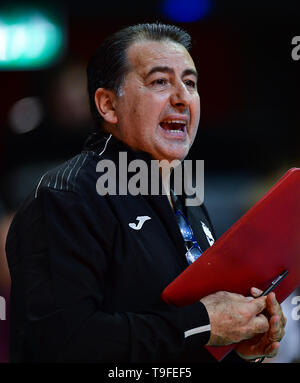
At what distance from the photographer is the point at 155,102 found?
1.36 meters

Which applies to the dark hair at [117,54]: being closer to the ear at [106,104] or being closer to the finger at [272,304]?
the ear at [106,104]

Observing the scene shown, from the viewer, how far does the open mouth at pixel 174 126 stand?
1.39 m

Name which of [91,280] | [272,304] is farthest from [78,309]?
[272,304]

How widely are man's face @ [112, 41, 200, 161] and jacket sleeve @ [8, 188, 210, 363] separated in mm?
322

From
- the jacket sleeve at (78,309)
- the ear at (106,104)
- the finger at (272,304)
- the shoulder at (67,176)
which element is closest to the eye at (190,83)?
the ear at (106,104)

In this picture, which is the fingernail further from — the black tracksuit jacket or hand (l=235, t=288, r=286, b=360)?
the black tracksuit jacket

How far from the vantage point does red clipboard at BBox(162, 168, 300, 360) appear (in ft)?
3.61

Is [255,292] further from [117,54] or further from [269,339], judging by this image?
[117,54]

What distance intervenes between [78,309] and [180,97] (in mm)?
619

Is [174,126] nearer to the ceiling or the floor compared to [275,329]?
nearer to the ceiling

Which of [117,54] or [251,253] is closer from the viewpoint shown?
[251,253]

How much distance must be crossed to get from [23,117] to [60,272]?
84.7 inches

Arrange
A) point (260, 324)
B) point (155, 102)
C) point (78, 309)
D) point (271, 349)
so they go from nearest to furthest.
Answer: point (78, 309), point (260, 324), point (271, 349), point (155, 102)

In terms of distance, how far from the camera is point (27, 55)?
9.95 feet
